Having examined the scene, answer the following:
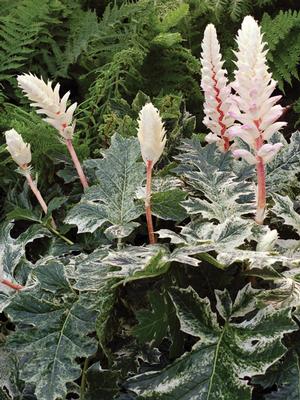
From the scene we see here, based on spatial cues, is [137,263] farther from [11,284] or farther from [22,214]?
[22,214]

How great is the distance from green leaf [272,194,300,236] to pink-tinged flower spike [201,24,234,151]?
194mm

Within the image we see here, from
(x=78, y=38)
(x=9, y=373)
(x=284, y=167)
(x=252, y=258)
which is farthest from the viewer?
(x=78, y=38)

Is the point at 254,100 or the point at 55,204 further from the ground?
the point at 254,100

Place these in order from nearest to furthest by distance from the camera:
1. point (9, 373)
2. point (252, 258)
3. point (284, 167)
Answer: point (252, 258), point (9, 373), point (284, 167)

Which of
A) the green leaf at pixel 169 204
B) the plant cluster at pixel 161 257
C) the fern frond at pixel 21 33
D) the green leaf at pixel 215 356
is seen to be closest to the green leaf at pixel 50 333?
the plant cluster at pixel 161 257

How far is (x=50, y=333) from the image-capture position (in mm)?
1073

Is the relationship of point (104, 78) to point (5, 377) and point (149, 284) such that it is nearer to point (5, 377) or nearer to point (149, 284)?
point (149, 284)

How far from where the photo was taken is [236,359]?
0.99m

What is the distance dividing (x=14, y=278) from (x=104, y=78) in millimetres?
750

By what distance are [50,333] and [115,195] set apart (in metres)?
0.30

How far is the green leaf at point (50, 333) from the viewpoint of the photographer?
1018 mm

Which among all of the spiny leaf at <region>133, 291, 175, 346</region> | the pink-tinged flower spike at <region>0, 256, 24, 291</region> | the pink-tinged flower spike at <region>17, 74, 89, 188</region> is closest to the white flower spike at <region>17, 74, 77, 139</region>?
the pink-tinged flower spike at <region>17, 74, 89, 188</region>

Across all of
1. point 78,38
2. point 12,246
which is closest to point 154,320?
point 12,246

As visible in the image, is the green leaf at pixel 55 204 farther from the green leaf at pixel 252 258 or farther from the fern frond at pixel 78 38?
the fern frond at pixel 78 38
